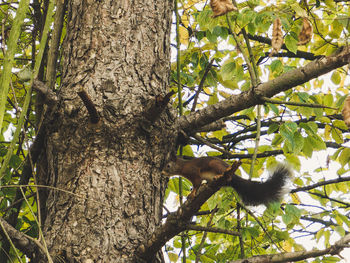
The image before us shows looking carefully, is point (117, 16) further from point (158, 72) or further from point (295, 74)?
point (295, 74)

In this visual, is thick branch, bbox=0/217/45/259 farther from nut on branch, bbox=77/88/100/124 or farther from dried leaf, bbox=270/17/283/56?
dried leaf, bbox=270/17/283/56

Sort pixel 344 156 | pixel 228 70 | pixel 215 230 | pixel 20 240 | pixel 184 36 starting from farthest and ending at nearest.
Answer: pixel 184 36 → pixel 344 156 → pixel 228 70 → pixel 20 240 → pixel 215 230

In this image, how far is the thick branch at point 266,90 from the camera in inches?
52.6

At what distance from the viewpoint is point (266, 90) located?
5.01 feet

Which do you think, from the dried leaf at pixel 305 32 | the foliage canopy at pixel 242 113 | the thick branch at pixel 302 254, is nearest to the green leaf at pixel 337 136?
the foliage canopy at pixel 242 113

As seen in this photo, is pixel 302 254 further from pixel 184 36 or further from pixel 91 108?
pixel 184 36

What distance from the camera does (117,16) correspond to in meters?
1.87

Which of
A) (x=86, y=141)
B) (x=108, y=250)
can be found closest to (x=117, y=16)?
(x=86, y=141)

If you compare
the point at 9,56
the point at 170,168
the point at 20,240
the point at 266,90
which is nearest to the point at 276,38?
the point at 266,90

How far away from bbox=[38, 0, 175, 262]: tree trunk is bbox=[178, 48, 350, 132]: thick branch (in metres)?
0.12

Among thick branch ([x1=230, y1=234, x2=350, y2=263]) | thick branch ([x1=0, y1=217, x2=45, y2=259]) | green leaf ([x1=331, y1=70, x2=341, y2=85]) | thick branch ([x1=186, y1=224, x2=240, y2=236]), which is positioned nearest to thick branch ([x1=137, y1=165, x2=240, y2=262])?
thick branch ([x1=186, y1=224, x2=240, y2=236])

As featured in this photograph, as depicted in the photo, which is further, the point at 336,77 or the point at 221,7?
the point at 336,77

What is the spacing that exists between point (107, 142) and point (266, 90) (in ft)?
2.16

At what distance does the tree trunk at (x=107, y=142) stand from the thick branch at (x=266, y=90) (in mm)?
118
